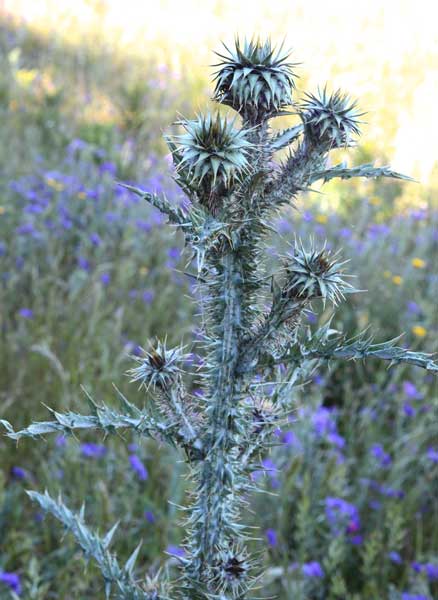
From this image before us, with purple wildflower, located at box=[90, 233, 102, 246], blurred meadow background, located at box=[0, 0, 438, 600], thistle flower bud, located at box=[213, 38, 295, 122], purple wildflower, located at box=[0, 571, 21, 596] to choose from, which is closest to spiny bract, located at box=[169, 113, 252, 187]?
thistle flower bud, located at box=[213, 38, 295, 122]

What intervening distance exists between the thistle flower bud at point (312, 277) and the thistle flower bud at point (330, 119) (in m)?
0.17

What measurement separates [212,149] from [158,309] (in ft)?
8.58

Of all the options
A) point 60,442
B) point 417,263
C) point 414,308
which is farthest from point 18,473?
point 417,263

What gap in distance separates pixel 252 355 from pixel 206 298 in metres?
0.12

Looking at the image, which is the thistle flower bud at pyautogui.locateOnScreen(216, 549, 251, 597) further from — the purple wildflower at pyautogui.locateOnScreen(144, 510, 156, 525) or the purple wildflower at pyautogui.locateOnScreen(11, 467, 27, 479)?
the purple wildflower at pyautogui.locateOnScreen(11, 467, 27, 479)

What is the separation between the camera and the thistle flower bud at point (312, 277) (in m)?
0.97

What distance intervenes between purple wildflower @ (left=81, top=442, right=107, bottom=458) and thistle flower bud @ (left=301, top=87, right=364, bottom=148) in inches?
67.5

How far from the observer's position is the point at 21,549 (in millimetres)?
2090

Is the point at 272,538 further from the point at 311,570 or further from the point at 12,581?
the point at 12,581

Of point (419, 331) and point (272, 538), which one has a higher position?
point (419, 331)

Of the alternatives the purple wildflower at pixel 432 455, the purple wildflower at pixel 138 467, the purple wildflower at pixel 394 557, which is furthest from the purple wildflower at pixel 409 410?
the purple wildflower at pixel 138 467

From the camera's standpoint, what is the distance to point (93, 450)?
242cm

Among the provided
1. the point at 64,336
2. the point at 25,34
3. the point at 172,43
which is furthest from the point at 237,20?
the point at 64,336

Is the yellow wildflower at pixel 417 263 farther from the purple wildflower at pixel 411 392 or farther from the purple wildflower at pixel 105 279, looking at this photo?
the purple wildflower at pixel 105 279
